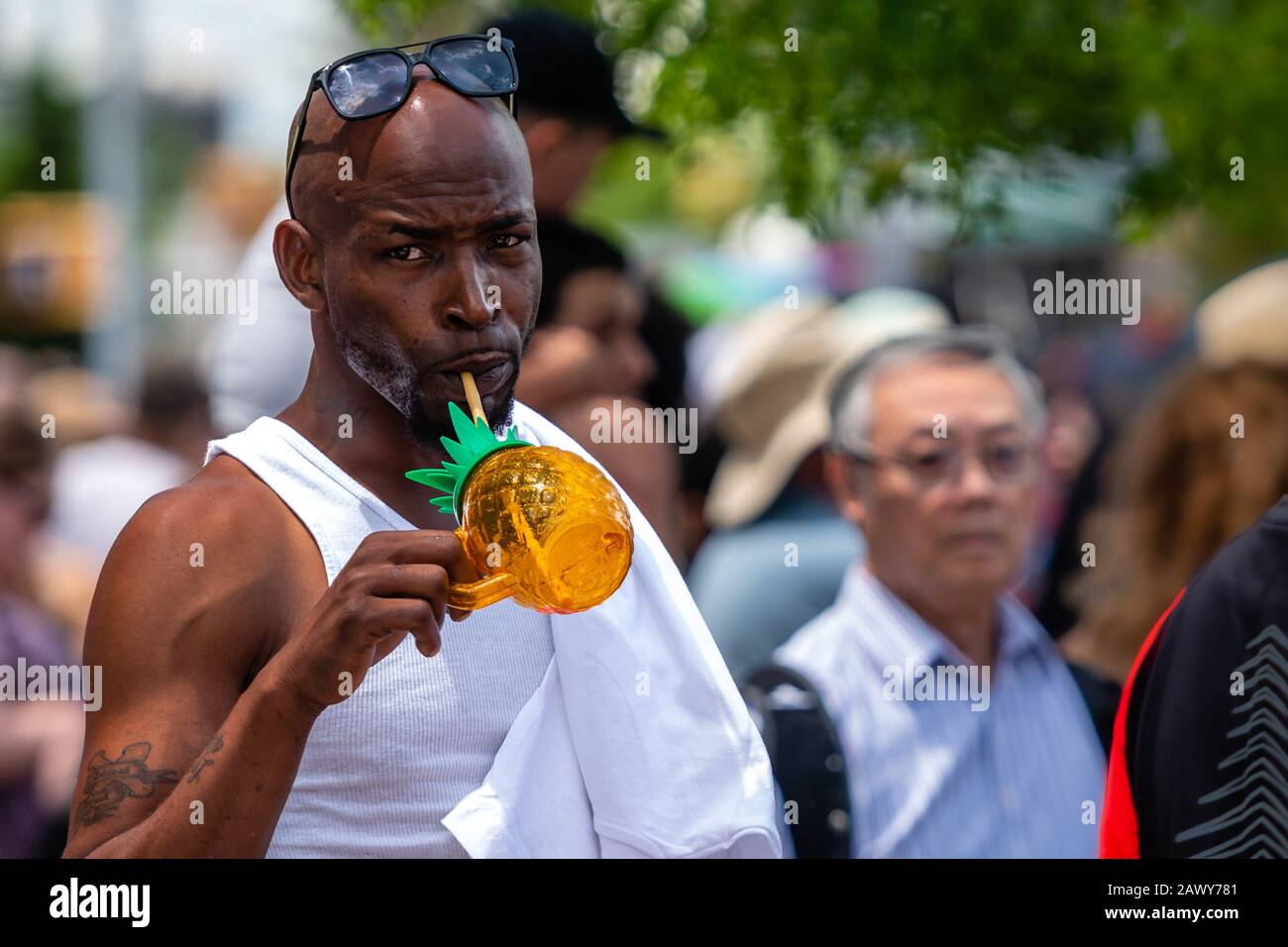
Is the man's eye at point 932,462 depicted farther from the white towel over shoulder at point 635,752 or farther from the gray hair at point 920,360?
the white towel over shoulder at point 635,752

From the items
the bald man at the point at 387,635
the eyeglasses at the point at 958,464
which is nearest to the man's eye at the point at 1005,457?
the eyeglasses at the point at 958,464

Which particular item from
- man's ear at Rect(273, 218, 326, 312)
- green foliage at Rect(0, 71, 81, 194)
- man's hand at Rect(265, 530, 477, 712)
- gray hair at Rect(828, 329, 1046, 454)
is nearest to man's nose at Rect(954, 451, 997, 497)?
gray hair at Rect(828, 329, 1046, 454)

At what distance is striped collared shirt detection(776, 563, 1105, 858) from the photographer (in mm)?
3344

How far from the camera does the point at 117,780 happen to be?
6.16 ft

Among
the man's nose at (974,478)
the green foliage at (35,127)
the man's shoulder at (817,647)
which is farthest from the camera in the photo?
the green foliage at (35,127)

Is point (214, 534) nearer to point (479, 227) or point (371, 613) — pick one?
point (371, 613)

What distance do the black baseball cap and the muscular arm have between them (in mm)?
1649

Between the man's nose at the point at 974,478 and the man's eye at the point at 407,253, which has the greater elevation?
the man's eye at the point at 407,253

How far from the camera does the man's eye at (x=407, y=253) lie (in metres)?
1.96

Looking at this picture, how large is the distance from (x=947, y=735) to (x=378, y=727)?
70.4 inches

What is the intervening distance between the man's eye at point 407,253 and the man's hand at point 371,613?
1.14 feet

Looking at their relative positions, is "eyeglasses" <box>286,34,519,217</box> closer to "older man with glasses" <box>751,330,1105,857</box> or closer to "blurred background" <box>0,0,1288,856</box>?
"blurred background" <box>0,0,1288,856</box>

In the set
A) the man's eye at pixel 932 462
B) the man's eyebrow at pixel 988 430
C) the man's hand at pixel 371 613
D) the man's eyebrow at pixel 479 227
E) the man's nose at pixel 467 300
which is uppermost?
the man's eyebrow at pixel 479 227

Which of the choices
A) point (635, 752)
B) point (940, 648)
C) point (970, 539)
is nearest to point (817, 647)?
point (940, 648)
